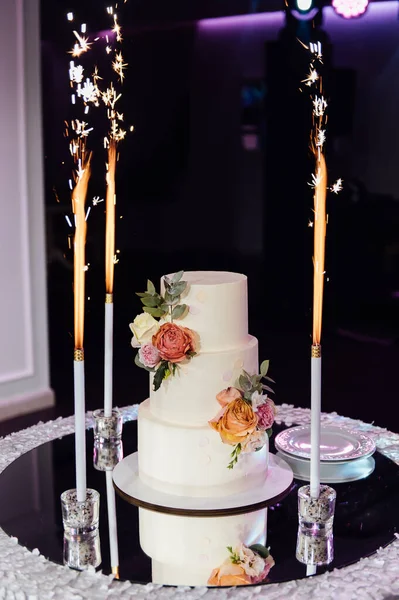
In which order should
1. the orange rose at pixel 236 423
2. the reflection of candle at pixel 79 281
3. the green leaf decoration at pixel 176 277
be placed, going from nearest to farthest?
the reflection of candle at pixel 79 281
the orange rose at pixel 236 423
the green leaf decoration at pixel 176 277

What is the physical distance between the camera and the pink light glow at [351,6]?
620 centimetres

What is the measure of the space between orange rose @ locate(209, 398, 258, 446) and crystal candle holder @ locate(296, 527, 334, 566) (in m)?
0.22

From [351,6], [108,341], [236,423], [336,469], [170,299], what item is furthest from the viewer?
[351,6]

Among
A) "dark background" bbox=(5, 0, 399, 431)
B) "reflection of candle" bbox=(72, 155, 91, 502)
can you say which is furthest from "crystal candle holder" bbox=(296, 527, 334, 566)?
"dark background" bbox=(5, 0, 399, 431)

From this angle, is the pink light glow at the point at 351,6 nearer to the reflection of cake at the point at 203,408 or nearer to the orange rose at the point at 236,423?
the reflection of cake at the point at 203,408

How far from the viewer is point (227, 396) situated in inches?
61.6

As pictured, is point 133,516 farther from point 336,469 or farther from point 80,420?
point 336,469

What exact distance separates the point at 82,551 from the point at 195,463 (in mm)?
334

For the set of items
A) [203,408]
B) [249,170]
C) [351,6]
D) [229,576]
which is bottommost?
[229,576]

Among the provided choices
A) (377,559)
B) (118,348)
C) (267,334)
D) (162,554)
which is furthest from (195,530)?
(267,334)

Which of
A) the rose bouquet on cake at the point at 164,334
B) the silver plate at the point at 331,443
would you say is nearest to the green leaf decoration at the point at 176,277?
the rose bouquet on cake at the point at 164,334

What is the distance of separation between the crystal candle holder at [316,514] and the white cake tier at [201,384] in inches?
11.5

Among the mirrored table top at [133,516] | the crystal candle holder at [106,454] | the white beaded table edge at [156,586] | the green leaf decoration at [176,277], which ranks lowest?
the white beaded table edge at [156,586]

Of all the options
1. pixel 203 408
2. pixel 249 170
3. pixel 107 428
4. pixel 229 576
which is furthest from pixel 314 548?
pixel 249 170
